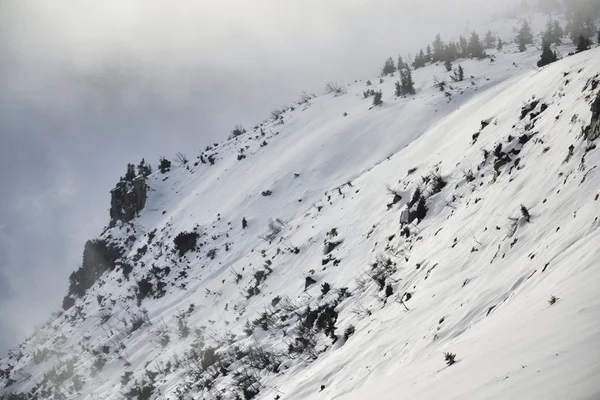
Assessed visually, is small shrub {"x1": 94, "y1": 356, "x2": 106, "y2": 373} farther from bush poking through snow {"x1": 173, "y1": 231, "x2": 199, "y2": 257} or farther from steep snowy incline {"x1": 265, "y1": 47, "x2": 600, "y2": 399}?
steep snowy incline {"x1": 265, "y1": 47, "x2": 600, "y2": 399}

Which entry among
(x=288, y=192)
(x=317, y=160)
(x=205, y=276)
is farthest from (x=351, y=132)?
(x=205, y=276)

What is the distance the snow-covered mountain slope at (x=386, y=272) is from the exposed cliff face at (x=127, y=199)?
31.5 feet

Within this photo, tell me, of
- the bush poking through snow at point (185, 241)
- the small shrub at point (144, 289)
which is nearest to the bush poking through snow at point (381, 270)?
the bush poking through snow at point (185, 241)

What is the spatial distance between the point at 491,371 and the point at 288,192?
23480 mm

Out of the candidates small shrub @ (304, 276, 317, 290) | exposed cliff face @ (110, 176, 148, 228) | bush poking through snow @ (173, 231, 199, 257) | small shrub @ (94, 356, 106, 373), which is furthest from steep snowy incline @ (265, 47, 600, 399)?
exposed cliff face @ (110, 176, 148, 228)

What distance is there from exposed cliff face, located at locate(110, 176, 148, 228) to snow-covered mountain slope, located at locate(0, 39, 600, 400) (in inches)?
378

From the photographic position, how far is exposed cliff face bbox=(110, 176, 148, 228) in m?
41.5

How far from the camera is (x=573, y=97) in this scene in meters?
8.91

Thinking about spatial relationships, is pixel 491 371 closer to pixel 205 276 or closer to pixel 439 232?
pixel 439 232

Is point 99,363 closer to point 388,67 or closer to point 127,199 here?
point 127,199

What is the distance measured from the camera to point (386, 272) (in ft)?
33.8

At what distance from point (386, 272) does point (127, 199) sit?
39.7 meters

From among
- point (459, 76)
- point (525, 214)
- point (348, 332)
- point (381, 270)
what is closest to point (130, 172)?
point (459, 76)

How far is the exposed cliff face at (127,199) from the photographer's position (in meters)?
41.5
